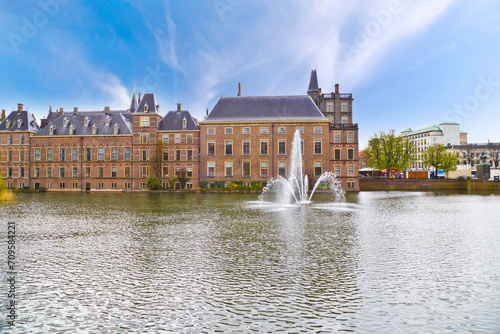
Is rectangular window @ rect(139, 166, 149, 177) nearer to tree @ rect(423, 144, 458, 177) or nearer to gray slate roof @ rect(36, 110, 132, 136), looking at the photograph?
gray slate roof @ rect(36, 110, 132, 136)

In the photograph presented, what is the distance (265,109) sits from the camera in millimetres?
63000

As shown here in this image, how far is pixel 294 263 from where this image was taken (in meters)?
11.1

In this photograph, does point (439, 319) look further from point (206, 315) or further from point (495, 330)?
point (206, 315)

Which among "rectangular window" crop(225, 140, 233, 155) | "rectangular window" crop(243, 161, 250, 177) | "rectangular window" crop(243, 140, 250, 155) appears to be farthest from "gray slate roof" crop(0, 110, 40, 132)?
"rectangular window" crop(243, 161, 250, 177)

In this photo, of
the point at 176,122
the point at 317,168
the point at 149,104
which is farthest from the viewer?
the point at 176,122

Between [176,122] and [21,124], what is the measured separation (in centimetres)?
2989

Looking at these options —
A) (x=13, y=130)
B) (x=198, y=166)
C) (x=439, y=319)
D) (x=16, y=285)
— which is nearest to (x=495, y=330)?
(x=439, y=319)

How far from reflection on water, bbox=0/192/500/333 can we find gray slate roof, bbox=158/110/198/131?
48192 mm

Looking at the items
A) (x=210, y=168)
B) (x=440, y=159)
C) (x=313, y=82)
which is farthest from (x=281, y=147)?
(x=440, y=159)

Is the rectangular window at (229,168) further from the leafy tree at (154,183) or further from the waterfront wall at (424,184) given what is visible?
the waterfront wall at (424,184)

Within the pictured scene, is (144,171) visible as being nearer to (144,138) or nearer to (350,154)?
(144,138)

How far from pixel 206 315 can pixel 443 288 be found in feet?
18.8

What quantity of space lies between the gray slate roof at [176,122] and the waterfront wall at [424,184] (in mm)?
33636

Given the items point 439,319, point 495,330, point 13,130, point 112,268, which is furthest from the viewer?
point 13,130
